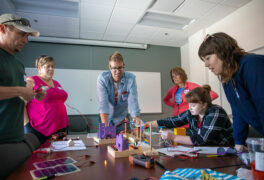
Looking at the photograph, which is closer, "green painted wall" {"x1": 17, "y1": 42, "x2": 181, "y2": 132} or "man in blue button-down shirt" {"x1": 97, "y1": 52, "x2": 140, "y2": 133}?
"man in blue button-down shirt" {"x1": 97, "y1": 52, "x2": 140, "y2": 133}

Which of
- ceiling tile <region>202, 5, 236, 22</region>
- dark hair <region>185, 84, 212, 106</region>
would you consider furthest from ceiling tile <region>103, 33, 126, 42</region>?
dark hair <region>185, 84, 212, 106</region>

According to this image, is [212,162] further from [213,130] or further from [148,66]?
[148,66]

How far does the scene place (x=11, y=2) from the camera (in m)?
2.87

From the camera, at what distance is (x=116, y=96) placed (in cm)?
186

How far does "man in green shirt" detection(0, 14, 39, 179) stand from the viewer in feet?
3.39

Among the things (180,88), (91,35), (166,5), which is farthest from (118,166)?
(91,35)

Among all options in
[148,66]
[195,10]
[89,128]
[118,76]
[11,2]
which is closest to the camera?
[118,76]

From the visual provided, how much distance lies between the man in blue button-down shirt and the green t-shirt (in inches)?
27.9

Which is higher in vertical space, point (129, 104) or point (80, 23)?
point (80, 23)

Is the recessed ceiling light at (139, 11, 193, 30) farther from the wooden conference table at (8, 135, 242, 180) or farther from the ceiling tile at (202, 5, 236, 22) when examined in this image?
the wooden conference table at (8, 135, 242, 180)

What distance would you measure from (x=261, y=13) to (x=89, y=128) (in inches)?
148

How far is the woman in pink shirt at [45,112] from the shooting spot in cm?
179

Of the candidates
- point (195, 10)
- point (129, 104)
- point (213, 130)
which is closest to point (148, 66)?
point (195, 10)

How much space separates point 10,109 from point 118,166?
79cm
